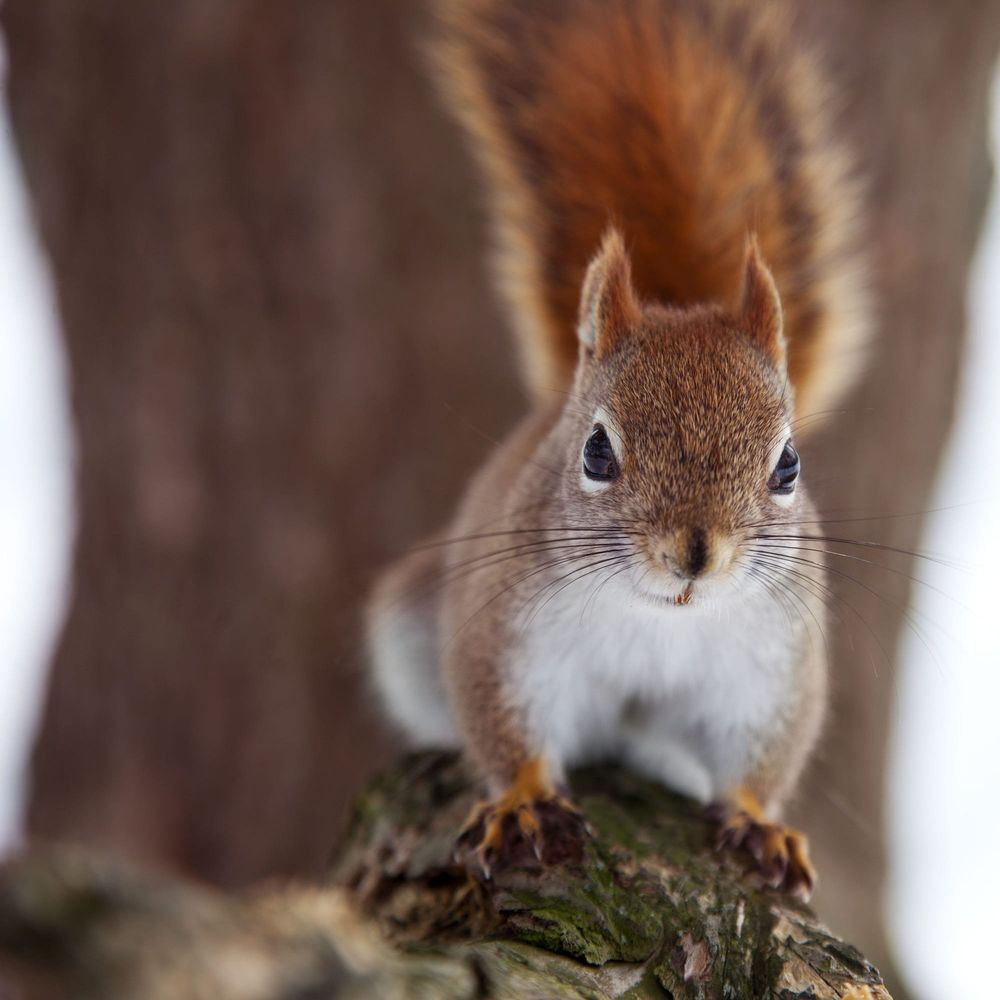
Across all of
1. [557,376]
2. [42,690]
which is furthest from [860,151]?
[42,690]

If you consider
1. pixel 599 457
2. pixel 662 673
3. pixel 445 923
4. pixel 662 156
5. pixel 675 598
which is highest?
pixel 662 156

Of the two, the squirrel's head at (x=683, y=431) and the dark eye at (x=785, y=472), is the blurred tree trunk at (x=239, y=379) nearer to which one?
the squirrel's head at (x=683, y=431)

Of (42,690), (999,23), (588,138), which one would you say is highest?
(999,23)

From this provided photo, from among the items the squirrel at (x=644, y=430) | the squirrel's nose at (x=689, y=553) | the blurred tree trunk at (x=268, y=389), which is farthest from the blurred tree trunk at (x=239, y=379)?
the squirrel's nose at (x=689, y=553)

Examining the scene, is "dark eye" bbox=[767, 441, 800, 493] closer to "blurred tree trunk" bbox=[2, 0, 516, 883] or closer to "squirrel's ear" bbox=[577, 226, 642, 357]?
"squirrel's ear" bbox=[577, 226, 642, 357]

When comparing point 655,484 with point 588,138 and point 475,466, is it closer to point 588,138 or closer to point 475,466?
point 588,138

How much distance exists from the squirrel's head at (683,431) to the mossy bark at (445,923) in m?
0.36

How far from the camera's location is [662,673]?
1.58 metres

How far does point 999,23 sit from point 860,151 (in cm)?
44

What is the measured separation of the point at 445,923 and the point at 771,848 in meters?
0.45

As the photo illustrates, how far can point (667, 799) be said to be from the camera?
1.65 meters

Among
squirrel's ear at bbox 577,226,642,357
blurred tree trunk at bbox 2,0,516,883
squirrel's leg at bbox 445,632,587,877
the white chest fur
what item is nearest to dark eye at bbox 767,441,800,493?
the white chest fur

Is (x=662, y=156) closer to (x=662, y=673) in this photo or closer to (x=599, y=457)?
(x=599, y=457)

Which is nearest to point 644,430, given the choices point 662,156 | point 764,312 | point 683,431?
point 683,431
